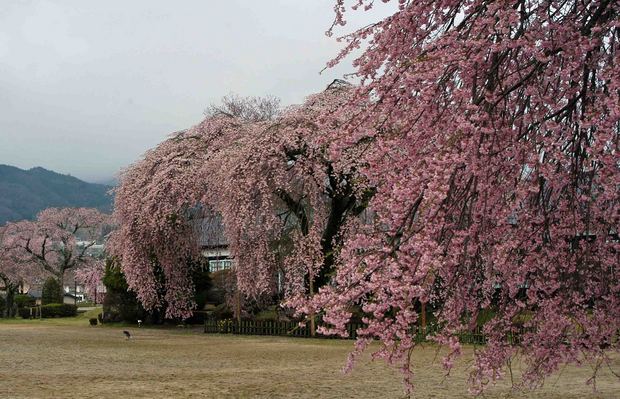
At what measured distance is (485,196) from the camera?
176 inches

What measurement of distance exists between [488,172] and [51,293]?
51.7 m

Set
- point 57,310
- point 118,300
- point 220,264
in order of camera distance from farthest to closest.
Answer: point 57,310 → point 220,264 → point 118,300

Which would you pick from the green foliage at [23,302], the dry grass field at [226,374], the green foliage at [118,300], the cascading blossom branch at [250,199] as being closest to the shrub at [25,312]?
the green foliage at [23,302]

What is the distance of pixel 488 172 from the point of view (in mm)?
4398

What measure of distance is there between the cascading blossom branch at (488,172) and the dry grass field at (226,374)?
2.35 meters

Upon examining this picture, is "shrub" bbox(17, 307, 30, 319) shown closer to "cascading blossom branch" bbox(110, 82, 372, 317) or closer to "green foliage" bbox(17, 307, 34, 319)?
"green foliage" bbox(17, 307, 34, 319)

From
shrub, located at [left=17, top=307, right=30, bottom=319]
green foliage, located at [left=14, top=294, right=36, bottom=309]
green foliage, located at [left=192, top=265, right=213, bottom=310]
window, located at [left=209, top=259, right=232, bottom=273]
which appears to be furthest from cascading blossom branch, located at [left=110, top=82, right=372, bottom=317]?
green foliage, located at [left=14, top=294, right=36, bottom=309]

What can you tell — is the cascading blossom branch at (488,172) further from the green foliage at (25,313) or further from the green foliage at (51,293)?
the green foliage at (51,293)

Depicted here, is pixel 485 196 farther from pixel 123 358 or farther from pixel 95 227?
pixel 95 227

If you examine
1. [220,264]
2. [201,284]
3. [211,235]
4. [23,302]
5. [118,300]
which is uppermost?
[211,235]

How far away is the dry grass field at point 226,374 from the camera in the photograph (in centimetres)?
1010

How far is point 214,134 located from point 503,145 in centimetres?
2070

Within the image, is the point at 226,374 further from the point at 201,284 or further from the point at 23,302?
the point at 23,302

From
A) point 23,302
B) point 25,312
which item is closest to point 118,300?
point 25,312
